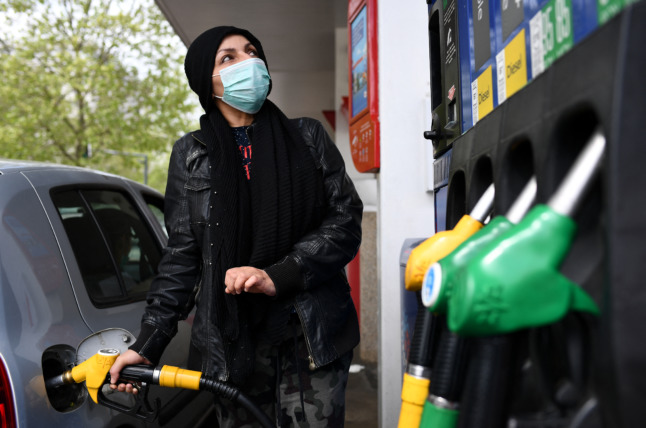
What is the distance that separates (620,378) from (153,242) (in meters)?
3.15

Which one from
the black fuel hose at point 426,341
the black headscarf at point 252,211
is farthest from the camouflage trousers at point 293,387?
the black fuel hose at point 426,341

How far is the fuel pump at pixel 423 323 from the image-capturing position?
39.2 inches

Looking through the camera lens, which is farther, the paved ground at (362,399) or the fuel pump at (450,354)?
the paved ground at (362,399)

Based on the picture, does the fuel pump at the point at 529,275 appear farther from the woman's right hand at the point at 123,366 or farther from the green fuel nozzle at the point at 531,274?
the woman's right hand at the point at 123,366

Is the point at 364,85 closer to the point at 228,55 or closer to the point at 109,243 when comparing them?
the point at 228,55

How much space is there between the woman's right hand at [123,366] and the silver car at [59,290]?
0.75 feet

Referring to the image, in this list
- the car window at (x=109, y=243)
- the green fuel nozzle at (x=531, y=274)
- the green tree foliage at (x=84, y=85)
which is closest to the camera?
the green fuel nozzle at (x=531, y=274)

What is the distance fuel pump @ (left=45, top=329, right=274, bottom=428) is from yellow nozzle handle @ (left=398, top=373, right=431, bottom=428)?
1.00 m

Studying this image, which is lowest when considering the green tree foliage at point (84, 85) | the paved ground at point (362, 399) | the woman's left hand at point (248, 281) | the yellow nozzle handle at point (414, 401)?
the paved ground at point (362, 399)

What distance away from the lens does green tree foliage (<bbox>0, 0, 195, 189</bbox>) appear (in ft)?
46.8

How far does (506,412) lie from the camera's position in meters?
0.85

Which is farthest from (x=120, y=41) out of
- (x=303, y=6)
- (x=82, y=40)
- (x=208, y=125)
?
(x=208, y=125)

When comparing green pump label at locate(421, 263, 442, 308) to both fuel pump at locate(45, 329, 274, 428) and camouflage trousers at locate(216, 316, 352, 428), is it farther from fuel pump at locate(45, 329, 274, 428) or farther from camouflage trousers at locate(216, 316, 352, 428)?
camouflage trousers at locate(216, 316, 352, 428)

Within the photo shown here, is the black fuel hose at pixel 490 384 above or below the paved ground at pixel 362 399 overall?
above
